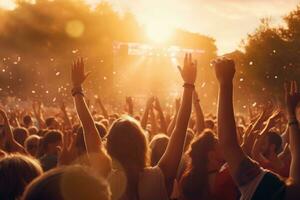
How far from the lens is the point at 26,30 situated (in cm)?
4369

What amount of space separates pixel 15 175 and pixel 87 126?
50.1 inches

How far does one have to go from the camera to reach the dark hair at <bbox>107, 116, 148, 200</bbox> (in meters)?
3.59

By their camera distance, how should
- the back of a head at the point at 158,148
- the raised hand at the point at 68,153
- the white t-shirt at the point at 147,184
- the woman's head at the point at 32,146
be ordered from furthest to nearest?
the woman's head at the point at 32,146, the back of a head at the point at 158,148, the raised hand at the point at 68,153, the white t-shirt at the point at 147,184

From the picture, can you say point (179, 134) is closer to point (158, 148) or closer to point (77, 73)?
point (77, 73)

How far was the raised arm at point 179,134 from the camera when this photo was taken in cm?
375

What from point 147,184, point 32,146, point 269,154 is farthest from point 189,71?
point 32,146

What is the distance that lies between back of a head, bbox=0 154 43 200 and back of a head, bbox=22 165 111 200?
650 mm

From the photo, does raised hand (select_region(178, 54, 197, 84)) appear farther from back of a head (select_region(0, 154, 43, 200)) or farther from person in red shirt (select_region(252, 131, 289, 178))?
back of a head (select_region(0, 154, 43, 200))

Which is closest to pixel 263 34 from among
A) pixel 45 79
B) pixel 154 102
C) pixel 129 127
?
pixel 45 79

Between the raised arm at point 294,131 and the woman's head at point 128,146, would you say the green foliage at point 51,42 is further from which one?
the raised arm at point 294,131

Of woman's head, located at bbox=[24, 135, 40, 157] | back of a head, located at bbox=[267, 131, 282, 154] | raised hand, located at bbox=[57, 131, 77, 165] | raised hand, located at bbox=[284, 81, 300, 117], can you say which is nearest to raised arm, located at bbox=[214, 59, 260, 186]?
raised hand, located at bbox=[284, 81, 300, 117]

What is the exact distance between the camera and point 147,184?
3582mm

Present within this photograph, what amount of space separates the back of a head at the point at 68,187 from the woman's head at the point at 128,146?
4.44 feet

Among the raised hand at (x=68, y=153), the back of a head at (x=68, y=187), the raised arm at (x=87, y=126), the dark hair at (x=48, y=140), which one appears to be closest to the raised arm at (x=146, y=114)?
the dark hair at (x=48, y=140)
